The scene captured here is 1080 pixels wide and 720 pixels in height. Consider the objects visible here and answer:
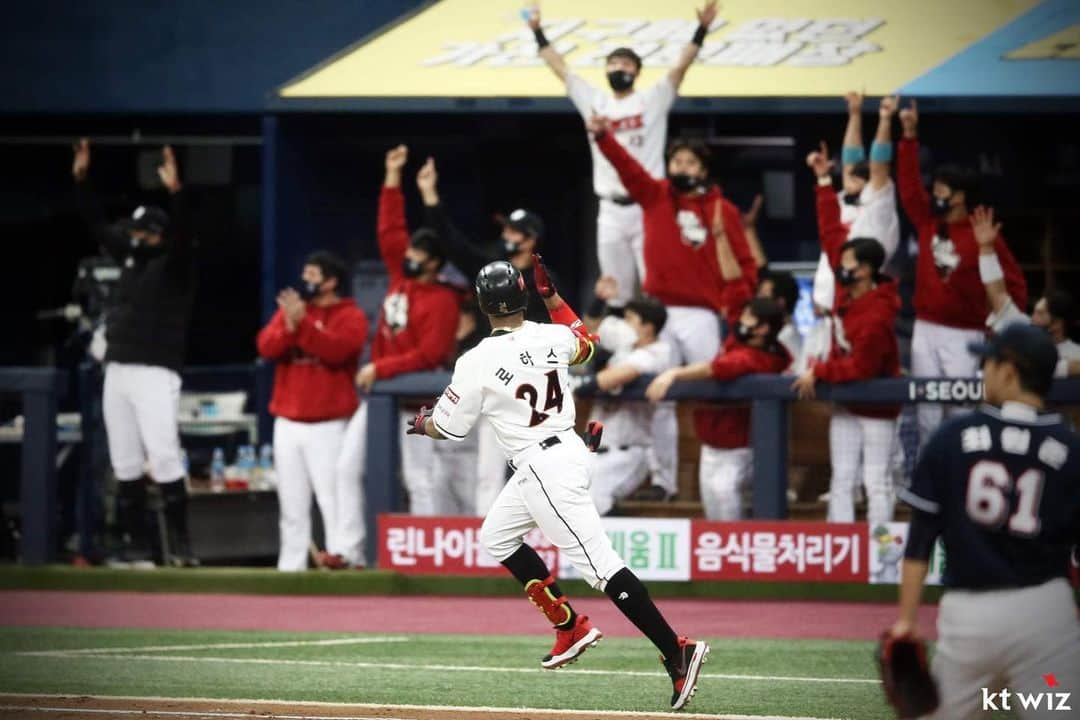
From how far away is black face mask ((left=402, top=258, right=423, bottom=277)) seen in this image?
11.7 meters

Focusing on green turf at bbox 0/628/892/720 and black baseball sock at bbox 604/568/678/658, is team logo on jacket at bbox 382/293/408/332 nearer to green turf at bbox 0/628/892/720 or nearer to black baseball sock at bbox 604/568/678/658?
green turf at bbox 0/628/892/720

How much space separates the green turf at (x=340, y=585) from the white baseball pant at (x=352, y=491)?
0.24m

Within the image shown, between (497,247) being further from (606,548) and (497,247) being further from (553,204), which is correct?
(606,548)

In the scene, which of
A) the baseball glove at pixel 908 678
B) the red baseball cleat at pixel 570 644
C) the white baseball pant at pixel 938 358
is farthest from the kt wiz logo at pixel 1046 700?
the white baseball pant at pixel 938 358

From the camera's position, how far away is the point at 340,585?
1152 centimetres

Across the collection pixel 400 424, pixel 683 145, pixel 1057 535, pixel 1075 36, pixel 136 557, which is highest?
pixel 1075 36

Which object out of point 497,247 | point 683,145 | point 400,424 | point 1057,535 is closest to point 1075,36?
point 683,145

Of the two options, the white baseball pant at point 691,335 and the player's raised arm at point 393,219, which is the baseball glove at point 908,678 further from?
the player's raised arm at point 393,219

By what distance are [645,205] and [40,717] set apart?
566 cm

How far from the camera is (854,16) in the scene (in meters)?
14.2

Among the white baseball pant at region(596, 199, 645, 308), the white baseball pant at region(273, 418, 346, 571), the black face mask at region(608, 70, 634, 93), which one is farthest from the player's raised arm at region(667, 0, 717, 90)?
the white baseball pant at region(273, 418, 346, 571)

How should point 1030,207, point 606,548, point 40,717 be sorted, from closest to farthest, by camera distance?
point 40,717, point 606,548, point 1030,207

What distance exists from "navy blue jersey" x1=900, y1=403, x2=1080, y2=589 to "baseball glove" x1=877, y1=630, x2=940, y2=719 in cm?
23

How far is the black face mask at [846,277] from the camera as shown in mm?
10617
